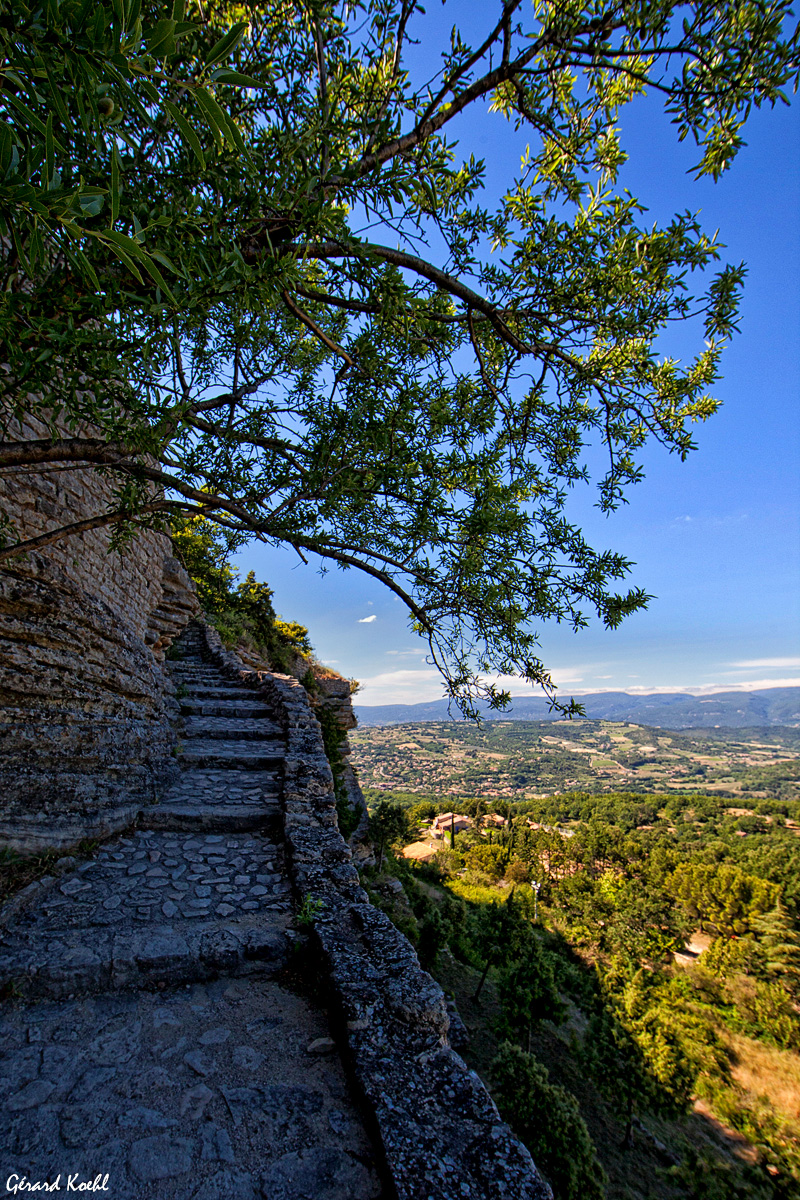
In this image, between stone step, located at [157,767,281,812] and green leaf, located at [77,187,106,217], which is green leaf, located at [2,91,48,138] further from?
stone step, located at [157,767,281,812]

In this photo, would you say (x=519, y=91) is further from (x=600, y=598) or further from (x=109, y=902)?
(x=109, y=902)

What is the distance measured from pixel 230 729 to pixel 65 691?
163 inches

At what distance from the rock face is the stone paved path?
0.53 meters

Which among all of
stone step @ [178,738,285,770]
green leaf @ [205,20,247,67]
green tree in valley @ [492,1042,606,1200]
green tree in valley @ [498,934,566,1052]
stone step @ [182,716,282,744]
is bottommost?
green tree in valley @ [498,934,566,1052]

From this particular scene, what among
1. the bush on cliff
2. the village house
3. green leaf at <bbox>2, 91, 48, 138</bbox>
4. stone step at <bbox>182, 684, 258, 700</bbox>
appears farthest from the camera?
the village house

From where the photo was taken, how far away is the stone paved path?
1709mm

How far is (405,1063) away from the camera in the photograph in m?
2.16

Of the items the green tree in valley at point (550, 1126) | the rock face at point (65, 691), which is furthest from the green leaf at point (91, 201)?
the green tree in valley at point (550, 1126)

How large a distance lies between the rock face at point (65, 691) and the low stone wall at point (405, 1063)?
207cm

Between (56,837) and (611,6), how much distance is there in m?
6.91

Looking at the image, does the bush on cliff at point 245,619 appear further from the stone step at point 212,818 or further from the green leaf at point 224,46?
the green leaf at point 224,46

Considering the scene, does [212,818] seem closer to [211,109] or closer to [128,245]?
[128,245]

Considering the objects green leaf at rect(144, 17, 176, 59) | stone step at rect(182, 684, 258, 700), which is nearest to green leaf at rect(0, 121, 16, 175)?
green leaf at rect(144, 17, 176, 59)

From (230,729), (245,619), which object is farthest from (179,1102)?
(245,619)
